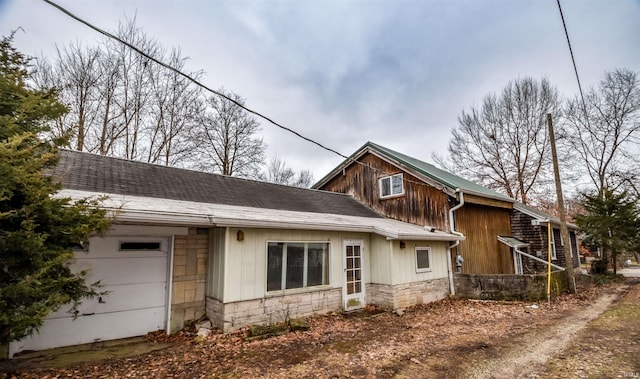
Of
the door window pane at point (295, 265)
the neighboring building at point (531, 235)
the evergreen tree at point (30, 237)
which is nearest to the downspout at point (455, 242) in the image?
the neighboring building at point (531, 235)

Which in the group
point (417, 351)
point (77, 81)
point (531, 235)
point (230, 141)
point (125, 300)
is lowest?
point (417, 351)

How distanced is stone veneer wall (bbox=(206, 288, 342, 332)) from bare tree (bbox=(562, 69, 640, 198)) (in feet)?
64.5

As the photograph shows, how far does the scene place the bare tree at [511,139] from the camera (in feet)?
69.5

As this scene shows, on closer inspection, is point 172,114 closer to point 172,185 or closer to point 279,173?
point 172,185

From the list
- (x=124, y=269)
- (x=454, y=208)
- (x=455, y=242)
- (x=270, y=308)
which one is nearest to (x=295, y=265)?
(x=270, y=308)

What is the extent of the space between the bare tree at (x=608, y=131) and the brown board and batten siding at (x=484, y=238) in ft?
35.0

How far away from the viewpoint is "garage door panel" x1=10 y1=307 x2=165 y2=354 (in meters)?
5.14

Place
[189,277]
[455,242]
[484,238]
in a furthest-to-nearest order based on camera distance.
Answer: [484,238] → [455,242] → [189,277]

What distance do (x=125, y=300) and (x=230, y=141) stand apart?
14.5m

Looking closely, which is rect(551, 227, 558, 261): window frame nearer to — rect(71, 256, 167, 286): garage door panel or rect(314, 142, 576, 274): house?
rect(314, 142, 576, 274): house

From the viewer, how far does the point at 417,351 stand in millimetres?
5156

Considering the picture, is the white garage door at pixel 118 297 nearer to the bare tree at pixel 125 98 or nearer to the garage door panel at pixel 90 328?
the garage door panel at pixel 90 328

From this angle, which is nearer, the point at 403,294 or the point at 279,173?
the point at 403,294

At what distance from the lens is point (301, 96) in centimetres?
1277
